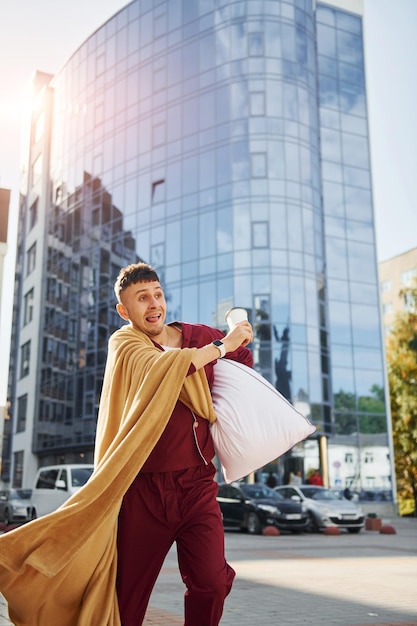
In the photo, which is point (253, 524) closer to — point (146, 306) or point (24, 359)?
point (146, 306)

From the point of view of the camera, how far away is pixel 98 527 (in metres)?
2.97

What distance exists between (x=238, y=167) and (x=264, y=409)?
108ft

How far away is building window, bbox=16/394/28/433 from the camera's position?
49719mm

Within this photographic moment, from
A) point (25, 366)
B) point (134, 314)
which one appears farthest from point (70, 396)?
point (134, 314)

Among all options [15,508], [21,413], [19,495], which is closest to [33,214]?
[21,413]

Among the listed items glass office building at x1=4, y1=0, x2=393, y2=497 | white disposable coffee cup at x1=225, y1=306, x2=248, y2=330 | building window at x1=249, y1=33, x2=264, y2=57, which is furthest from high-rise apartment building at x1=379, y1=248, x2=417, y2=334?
white disposable coffee cup at x1=225, y1=306, x2=248, y2=330

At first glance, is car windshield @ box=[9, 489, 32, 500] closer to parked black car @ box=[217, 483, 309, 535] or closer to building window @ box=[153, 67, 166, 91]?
parked black car @ box=[217, 483, 309, 535]

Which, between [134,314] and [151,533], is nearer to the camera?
[151,533]

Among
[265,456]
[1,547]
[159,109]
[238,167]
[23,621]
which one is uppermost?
[159,109]

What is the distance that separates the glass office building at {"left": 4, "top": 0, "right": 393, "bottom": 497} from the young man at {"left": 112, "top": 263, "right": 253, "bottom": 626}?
29.3 metres

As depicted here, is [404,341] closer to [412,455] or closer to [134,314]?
[412,455]

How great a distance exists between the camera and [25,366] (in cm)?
5134

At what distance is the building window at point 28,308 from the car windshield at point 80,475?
113ft

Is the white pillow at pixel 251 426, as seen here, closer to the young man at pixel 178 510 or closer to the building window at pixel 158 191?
the young man at pixel 178 510
